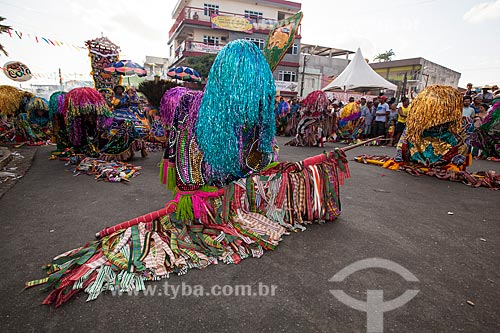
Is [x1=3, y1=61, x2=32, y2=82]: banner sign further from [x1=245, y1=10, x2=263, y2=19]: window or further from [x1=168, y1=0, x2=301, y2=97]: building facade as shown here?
[x1=245, y1=10, x2=263, y2=19]: window

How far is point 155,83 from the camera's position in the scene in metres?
6.75

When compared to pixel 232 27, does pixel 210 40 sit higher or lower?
lower

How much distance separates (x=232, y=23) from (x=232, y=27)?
332 millimetres

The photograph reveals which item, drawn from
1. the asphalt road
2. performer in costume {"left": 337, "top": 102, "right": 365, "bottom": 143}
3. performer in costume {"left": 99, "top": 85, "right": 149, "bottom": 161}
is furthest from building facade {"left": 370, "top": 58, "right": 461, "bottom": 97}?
Result: the asphalt road

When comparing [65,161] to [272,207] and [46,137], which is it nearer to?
[46,137]

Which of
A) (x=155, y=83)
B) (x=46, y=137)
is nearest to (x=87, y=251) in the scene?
(x=155, y=83)

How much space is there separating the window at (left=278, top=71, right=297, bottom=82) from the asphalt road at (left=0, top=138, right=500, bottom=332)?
79.3 feet

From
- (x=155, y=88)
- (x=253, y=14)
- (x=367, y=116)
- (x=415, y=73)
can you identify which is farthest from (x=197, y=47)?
(x=155, y=88)

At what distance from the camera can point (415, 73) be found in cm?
2189

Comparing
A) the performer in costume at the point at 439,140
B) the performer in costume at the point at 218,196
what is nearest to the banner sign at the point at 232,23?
the performer in costume at the point at 439,140

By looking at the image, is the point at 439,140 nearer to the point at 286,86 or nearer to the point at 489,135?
the point at 489,135

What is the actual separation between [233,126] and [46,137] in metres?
9.67

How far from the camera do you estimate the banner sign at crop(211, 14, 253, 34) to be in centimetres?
2481

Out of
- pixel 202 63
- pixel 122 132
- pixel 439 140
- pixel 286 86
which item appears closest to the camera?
pixel 439 140
